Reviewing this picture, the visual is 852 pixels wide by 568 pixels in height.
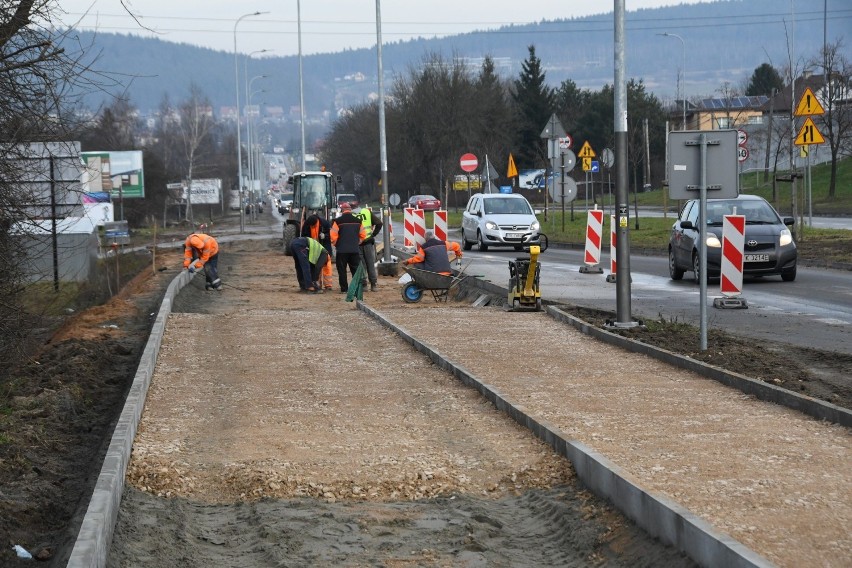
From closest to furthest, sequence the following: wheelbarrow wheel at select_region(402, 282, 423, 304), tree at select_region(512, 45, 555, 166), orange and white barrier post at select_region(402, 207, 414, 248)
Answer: wheelbarrow wheel at select_region(402, 282, 423, 304), orange and white barrier post at select_region(402, 207, 414, 248), tree at select_region(512, 45, 555, 166)

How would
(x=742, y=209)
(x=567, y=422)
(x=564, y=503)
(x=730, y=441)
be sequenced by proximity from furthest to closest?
(x=742, y=209), (x=567, y=422), (x=730, y=441), (x=564, y=503)

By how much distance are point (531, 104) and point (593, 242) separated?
74700 mm

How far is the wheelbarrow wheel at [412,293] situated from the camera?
22.3 metres

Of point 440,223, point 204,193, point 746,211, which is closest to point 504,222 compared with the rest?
point 440,223

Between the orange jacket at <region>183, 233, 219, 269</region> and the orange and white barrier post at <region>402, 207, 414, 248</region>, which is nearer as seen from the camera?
the orange jacket at <region>183, 233, 219, 269</region>

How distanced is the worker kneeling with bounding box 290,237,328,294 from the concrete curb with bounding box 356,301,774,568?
1526 cm

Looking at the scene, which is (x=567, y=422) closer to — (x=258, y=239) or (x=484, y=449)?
(x=484, y=449)

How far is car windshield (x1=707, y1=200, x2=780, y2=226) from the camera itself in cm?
2336

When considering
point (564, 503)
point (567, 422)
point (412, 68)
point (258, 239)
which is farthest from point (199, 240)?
point (412, 68)

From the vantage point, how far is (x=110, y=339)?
18.1m

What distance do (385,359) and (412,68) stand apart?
81.4 meters

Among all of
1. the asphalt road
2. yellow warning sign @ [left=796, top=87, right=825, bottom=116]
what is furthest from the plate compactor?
yellow warning sign @ [left=796, top=87, right=825, bottom=116]

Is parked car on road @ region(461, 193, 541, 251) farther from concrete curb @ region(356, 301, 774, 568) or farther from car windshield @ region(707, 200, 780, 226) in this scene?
concrete curb @ region(356, 301, 774, 568)

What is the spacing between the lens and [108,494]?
7.11m
